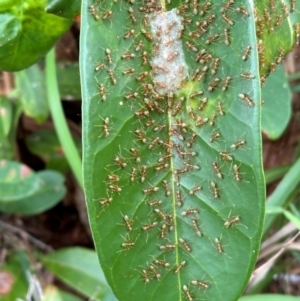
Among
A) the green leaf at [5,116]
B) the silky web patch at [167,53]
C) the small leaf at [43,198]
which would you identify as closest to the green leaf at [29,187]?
the small leaf at [43,198]

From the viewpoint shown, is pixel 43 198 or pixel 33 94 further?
pixel 43 198

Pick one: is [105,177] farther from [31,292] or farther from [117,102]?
[31,292]

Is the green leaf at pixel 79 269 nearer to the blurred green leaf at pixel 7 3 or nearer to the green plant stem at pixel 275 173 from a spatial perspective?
the green plant stem at pixel 275 173

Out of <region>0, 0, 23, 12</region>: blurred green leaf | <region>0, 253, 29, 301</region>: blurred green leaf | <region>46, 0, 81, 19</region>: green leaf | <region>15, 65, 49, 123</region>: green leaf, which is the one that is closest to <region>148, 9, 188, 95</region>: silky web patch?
<region>46, 0, 81, 19</region>: green leaf

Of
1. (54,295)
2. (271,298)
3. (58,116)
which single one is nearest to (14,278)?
(54,295)

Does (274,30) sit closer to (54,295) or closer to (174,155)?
(174,155)

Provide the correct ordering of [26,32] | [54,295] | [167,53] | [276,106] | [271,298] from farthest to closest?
1. [54,295]
2. [276,106]
3. [271,298]
4. [26,32]
5. [167,53]
